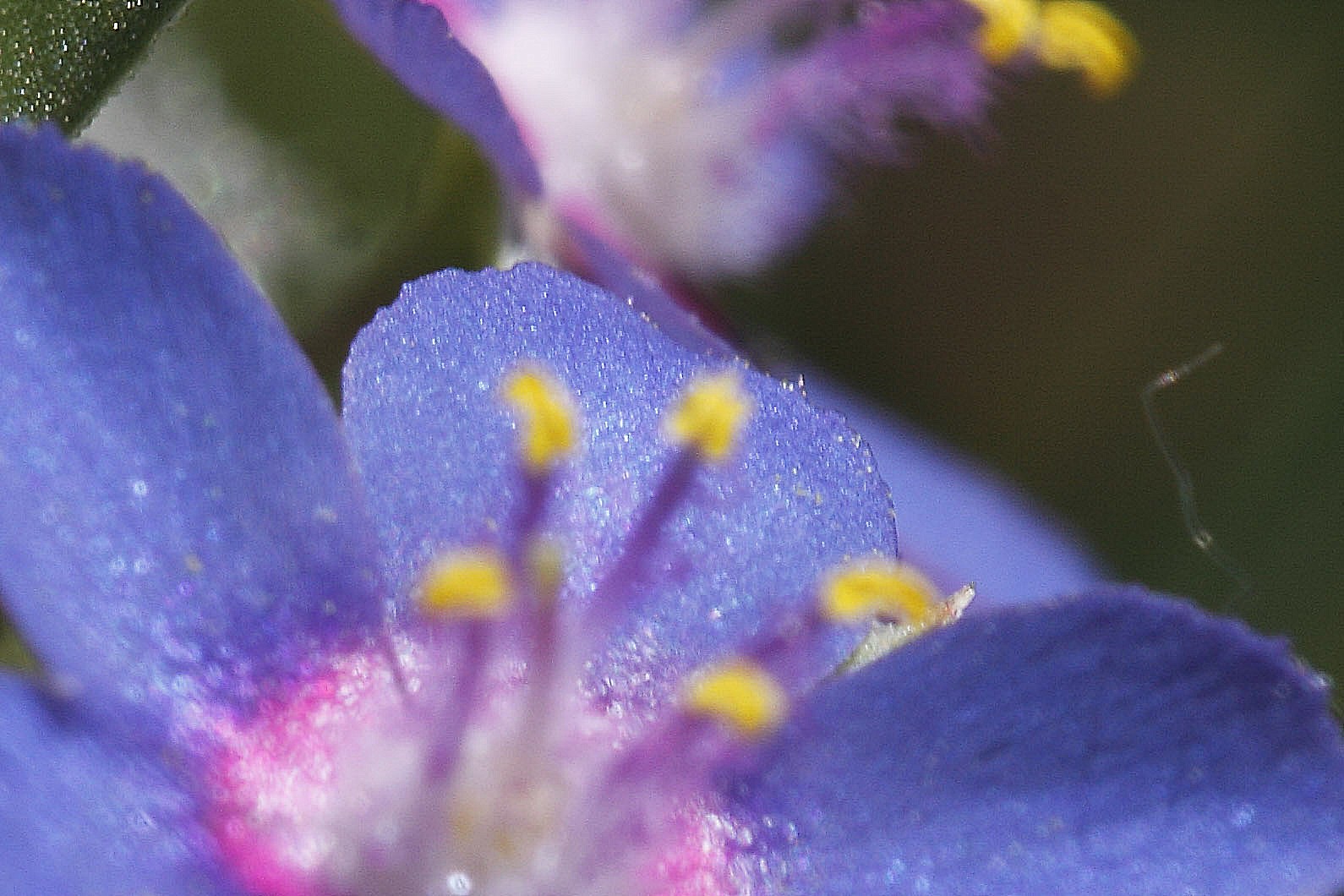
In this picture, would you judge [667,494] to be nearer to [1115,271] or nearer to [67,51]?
[67,51]

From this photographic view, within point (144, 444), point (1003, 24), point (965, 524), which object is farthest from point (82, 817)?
point (965, 524)

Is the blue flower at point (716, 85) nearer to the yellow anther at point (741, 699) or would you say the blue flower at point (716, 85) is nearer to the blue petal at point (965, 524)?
the blue petal at point (965, 524)

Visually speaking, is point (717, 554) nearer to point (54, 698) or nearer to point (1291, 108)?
point (54, 698)

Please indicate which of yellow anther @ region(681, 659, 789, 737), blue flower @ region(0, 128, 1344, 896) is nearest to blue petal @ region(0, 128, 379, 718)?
blue flower @ region(0, 128, 1344, 896)

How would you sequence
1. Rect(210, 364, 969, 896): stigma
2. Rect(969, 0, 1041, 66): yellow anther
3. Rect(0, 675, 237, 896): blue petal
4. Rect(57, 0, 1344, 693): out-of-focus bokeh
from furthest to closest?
Rect(57, 0, 1344, 693): out-of-focus bokeh
Rect(969, 0, 1041, 66): yellow anther
Rect(210, 364, 969, 896): stigma
Rect(0, 675, 237, 896): blue petal

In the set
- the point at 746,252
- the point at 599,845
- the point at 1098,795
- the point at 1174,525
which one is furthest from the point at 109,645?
the point at 1174,525

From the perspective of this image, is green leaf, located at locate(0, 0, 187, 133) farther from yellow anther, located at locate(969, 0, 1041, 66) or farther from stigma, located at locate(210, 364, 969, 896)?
yellow anther, located at locate(969, 0, 1041, 66)

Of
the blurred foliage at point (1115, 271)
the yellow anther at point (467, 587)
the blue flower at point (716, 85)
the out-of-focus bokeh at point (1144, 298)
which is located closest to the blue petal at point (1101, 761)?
the yellow anther at point (467, 587)
